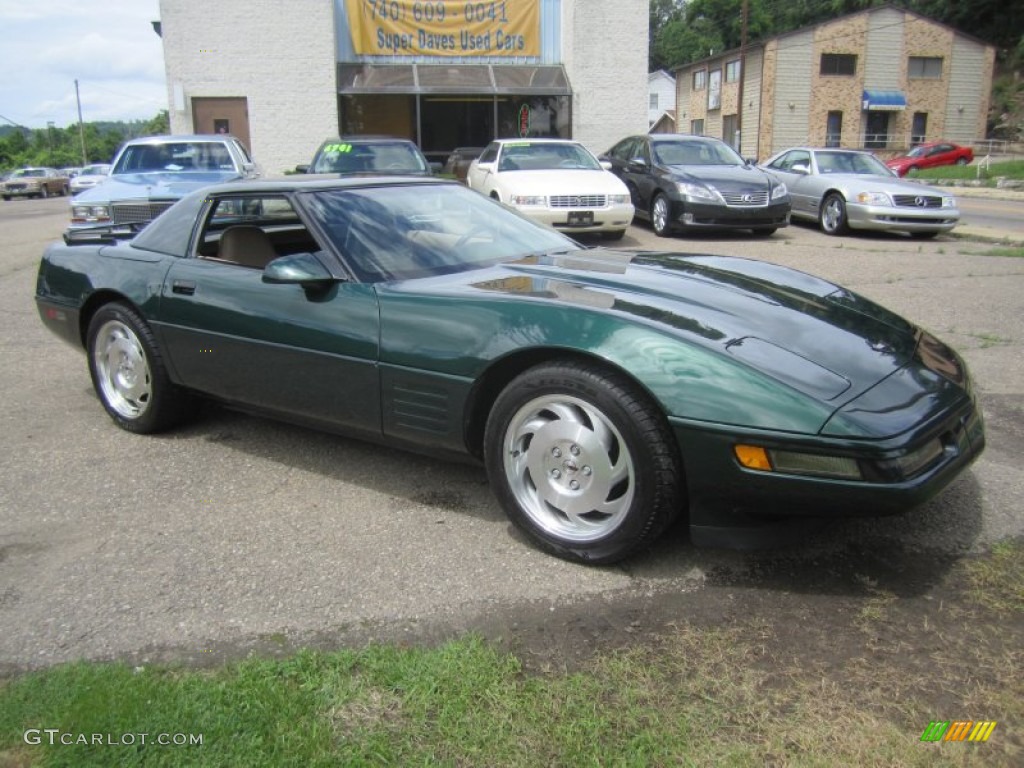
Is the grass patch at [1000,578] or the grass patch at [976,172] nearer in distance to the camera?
the grass patch at [1000,578]

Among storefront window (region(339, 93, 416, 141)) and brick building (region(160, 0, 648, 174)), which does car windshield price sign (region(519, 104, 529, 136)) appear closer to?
brick building (region(160, 0, 648, 174))

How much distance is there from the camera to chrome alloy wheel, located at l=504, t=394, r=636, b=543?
110 inches

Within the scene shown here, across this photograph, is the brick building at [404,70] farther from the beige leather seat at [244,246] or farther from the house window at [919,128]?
the house window at [919,128]

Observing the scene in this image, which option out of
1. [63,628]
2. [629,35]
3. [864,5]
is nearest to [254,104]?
[629,35]

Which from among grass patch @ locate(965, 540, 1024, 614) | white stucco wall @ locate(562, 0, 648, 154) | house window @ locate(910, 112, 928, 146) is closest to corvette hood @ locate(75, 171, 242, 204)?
grass patch @ locate(965, 540, 1024, 614)

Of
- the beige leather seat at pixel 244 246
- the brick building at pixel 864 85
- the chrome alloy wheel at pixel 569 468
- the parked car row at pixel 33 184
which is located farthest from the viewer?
the brick building at pixel 864 85

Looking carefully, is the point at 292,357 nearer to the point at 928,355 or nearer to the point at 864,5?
the point at 928,355

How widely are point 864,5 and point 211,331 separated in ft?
233

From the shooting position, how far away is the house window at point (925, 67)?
156 ft

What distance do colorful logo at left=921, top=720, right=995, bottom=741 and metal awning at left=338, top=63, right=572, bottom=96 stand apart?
2272 centimetres

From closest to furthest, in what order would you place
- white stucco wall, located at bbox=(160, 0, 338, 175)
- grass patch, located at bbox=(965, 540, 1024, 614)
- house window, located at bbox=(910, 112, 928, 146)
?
1. grass patch, located at bbox=(965, 540, 1024, 614)
2. white stucco wall, located at bbox=(160, 0, 338, 175)
3. house window, located at bbox=(910, 112, 928, 146)

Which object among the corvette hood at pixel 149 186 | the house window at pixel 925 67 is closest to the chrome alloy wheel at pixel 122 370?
the corvette hood at pixel 149 186

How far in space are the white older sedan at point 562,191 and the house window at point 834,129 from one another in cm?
4091

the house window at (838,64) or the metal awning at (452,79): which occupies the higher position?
the house window at (838,64)
